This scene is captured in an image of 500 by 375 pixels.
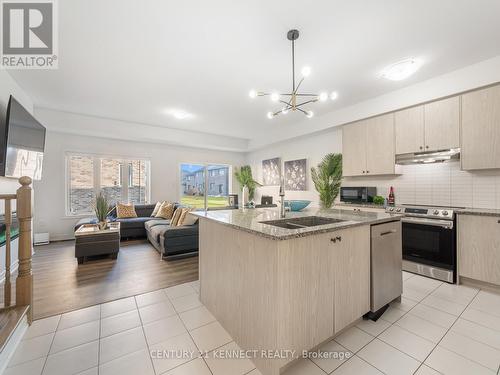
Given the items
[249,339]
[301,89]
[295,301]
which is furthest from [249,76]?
[249,339]

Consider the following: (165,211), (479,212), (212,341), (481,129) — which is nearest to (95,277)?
(212,341)

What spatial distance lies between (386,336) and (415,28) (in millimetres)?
2853

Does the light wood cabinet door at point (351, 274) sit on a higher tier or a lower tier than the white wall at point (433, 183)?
lower

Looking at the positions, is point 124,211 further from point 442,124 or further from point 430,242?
point 442,124

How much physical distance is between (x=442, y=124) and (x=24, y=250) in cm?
507

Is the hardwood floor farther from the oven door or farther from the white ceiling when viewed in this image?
the oven door

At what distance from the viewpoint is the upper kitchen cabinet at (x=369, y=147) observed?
3531 millimetres

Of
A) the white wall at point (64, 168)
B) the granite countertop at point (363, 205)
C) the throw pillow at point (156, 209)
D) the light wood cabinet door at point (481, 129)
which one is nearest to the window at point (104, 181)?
the white wall at point (64, 168)

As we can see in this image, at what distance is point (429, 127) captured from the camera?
121 inches

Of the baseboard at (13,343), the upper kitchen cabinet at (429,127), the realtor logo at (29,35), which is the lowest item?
the baseboard at (13,343)

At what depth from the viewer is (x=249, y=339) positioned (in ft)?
5.03

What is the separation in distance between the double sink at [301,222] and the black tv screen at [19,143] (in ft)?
10.5

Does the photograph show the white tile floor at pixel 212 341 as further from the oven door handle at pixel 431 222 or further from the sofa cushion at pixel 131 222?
the sofa cushion at pixel 131 222

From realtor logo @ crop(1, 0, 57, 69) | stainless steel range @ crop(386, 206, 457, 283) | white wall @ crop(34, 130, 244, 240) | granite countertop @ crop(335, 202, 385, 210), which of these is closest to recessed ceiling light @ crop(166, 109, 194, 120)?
white wall @ crop(34, 130, 244, 240)
